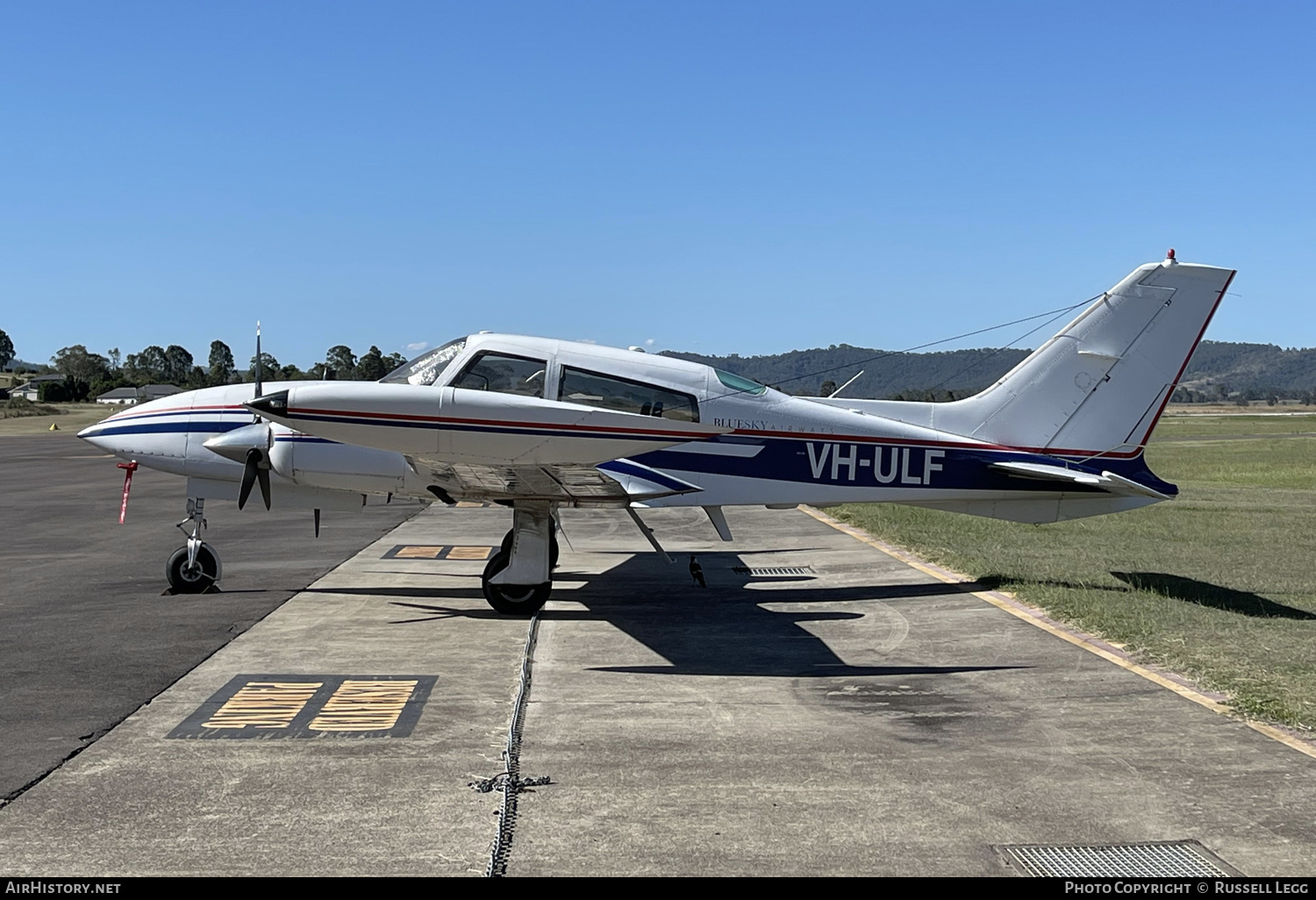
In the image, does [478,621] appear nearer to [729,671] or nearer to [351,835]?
[729,671]

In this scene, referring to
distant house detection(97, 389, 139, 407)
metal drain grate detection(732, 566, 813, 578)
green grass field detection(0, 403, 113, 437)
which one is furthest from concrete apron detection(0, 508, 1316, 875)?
distant house detection(97, 389, 139, 407)

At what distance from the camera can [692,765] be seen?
6.19 metres

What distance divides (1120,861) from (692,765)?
7.52 ft

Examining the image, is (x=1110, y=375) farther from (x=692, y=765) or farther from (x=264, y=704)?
(x=264, y=704)

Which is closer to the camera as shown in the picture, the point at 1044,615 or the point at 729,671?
the point at 729,671

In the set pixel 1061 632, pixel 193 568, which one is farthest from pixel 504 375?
pixel 1061 632

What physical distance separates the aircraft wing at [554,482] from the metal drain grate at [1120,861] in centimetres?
584

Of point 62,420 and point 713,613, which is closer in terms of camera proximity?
point 713,613

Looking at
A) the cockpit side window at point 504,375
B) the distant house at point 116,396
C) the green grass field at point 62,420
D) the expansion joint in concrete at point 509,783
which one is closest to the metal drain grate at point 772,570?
the cockpit side window at point 504,375

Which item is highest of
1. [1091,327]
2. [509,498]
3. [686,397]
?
[1091,327]

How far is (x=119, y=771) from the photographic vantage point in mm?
5918

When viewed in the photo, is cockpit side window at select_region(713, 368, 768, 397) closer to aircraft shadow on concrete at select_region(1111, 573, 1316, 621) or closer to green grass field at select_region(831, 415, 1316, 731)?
green grass field at select_region(831, 415, 1316, 731)

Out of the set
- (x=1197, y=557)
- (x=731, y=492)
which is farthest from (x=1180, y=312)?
(x=731, y=492)

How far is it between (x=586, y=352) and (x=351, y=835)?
23.5 feet
